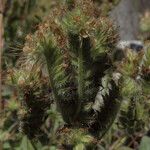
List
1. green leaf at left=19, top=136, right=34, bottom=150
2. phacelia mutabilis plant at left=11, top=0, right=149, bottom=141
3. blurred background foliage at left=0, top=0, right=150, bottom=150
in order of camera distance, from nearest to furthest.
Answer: phacelia mutabilis plant at left=11, top=0, right=149, bottom=141, blurred background foliage at left=0, top=0, right=150, bottom=150, green leaf at left=19, top=136, right=34, bottom=150

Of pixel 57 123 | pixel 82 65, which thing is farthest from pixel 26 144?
pixel 82 65

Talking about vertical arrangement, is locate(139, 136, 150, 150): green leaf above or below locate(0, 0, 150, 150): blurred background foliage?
below

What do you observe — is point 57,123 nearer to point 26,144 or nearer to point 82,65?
point 26,144

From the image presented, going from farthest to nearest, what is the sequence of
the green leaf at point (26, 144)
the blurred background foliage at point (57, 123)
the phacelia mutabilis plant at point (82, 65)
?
the green leaf at point (26, 144), the blurred background foliage at point (57, 123), the phacelia mutabilis plant at point (82, 65)

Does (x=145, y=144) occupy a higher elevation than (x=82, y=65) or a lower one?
lower

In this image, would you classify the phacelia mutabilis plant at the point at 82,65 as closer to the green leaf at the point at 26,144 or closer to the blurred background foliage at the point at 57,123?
the blurred background foliage at the point at 57,123

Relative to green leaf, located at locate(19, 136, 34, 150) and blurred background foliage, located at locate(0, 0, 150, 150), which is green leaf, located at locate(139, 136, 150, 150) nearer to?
blurred background foliage, located at locate(0, 0, 150, 150)

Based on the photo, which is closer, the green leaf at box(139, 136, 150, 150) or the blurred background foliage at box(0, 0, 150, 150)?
the blurred background foliage at box(0, 0, 150, 150)

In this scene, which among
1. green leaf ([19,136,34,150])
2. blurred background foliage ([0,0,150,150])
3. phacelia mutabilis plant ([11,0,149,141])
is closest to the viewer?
phacelia mutabilis plant ([11,0,149,141])

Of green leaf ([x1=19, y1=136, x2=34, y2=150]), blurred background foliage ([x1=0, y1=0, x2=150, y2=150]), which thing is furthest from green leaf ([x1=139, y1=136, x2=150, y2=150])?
green leaf ([x1=19, y1=136, x2=34, y2=150])

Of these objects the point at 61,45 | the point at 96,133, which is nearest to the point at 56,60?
the point at 61,45

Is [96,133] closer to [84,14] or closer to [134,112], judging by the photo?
[134,112]

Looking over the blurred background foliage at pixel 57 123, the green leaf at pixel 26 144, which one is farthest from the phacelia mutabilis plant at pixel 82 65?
the green leaf at pixel 26 144
